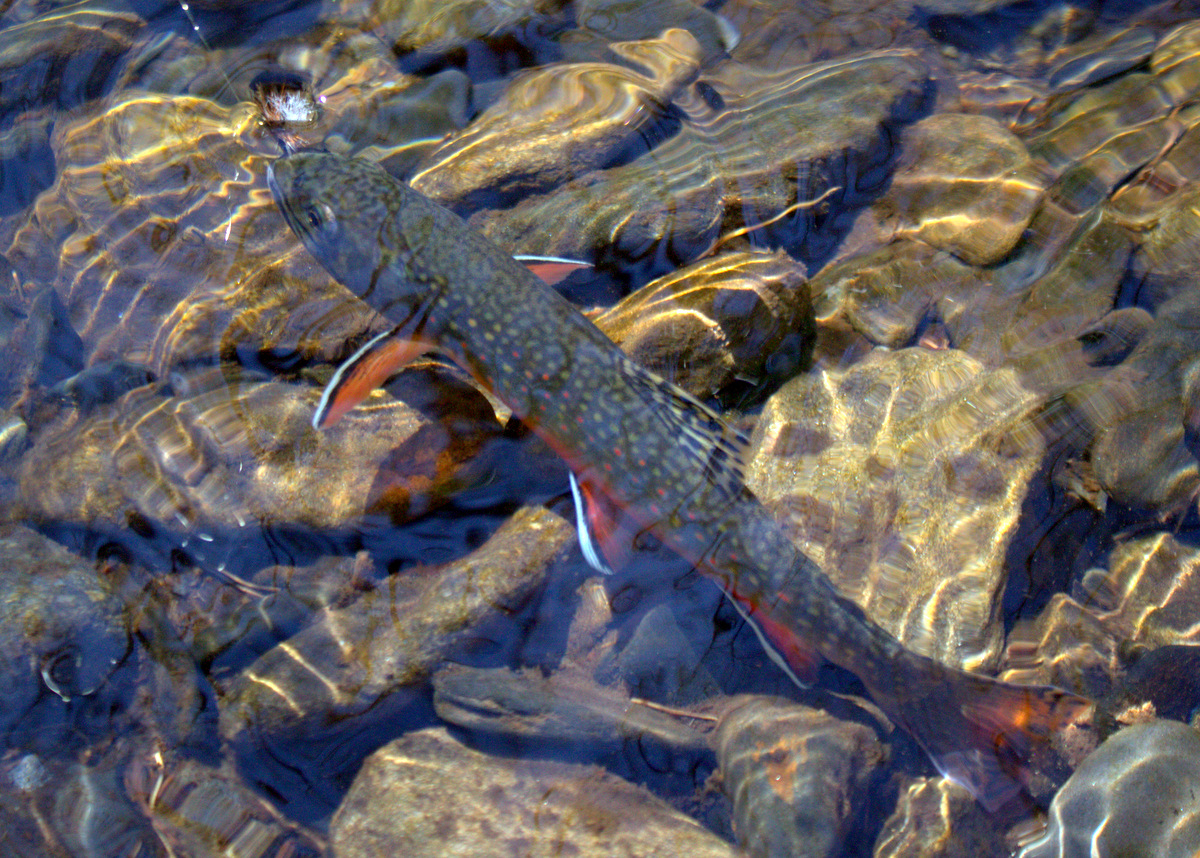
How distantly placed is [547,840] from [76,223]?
17.8ft

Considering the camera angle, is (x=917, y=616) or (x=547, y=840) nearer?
(x=547, y=840)

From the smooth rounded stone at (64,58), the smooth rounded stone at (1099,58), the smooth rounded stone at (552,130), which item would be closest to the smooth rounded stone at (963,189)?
the smooth rounded stone at (1099,58)

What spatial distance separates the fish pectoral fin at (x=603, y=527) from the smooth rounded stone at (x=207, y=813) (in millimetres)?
2183

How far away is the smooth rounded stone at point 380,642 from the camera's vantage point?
3.90 metres

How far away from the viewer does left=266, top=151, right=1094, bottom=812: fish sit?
3.65 meters

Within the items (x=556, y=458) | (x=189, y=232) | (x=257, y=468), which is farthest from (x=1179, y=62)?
(x=189, y=232)

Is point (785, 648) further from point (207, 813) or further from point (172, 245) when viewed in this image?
point (172, 245)

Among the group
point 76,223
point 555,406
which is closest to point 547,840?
point 555,406

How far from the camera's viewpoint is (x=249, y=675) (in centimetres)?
399

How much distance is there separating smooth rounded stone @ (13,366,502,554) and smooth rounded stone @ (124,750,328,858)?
4.03 feet

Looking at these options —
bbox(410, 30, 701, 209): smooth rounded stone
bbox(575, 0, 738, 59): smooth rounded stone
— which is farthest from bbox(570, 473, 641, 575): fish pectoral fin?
bbox(575, 0, 738, 59): smooth rounded stone

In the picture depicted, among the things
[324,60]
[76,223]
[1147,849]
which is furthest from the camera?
[324,60]

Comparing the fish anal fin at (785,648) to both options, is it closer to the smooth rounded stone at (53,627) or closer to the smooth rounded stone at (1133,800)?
the smooth rounded stone at (1133,800)

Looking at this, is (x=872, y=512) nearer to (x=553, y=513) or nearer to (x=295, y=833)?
(x=553, y=513)
